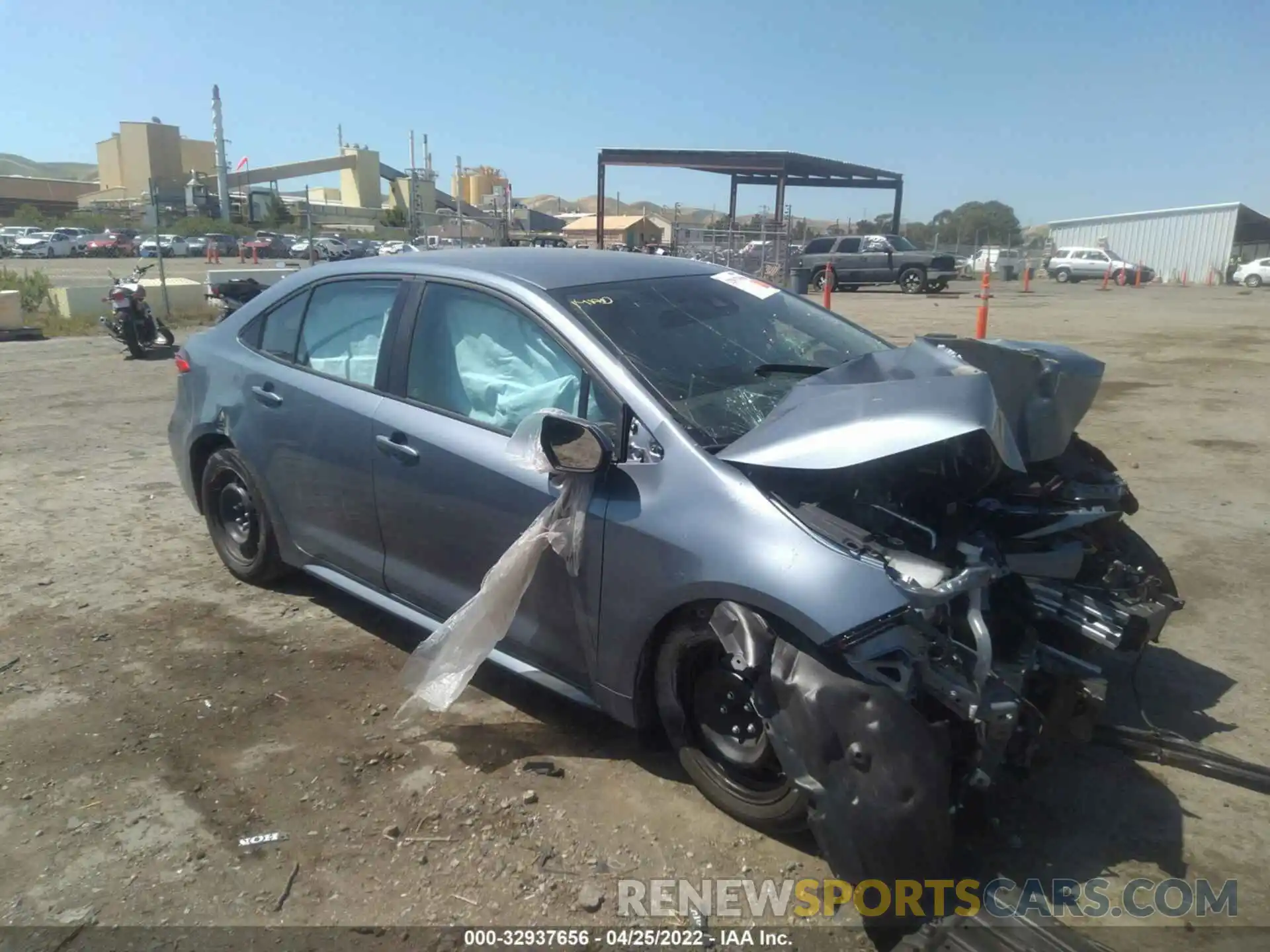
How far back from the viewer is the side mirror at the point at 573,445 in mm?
3045

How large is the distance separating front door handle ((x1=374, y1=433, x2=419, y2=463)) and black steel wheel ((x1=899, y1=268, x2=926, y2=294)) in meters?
26.6

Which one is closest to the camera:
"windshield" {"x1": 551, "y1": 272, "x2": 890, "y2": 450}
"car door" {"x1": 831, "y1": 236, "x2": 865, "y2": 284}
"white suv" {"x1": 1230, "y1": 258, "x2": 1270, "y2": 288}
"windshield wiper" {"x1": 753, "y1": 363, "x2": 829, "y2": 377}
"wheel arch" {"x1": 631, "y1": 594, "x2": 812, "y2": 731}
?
"wheel arch" {"x1": 631, "y1": 594, "x2": 812, "y2": 731}

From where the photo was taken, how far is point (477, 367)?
372 cm

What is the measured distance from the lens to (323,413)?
4098 millimetres

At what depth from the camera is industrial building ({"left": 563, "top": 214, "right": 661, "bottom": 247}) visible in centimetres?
3972

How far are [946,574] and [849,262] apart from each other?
92.4 feet

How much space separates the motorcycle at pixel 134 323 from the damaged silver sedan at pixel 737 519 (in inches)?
401

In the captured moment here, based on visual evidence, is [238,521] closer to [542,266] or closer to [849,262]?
[542,266]

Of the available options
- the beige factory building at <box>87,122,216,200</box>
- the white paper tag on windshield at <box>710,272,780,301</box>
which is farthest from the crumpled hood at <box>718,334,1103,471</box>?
the beige factory building at <box>87,122,216,200</box>

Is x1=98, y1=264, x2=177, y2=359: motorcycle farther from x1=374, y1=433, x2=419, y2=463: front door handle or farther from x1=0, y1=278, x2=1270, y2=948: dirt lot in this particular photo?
x1=374, y1=433, x2=419, y2=463: front door handle

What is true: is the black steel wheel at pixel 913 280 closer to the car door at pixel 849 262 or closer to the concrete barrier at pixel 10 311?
the car door at pixel 849 262

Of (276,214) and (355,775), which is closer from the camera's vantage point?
(355,775)

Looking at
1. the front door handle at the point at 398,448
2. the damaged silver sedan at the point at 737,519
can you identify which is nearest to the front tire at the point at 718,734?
the damaged silver sedan at the point at 737,519

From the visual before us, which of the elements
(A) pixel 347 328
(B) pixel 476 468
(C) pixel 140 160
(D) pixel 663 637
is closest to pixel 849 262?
(A) pixel 347 328
